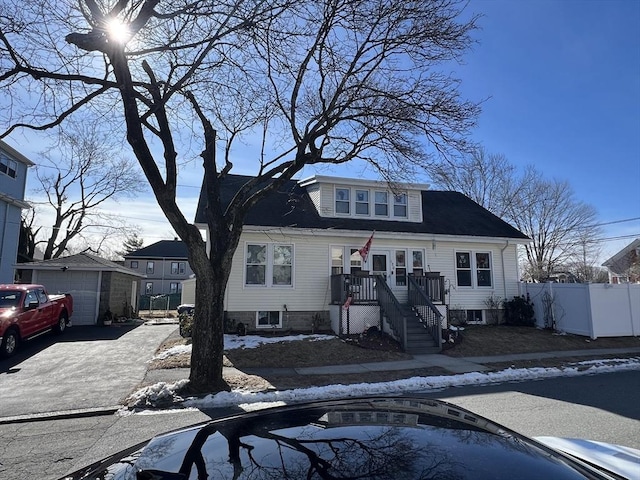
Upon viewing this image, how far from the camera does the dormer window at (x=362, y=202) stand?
59.6ft

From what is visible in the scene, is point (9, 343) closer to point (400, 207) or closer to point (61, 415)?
point (61, 415)

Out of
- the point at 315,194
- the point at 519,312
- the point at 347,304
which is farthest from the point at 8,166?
the point at 519,312

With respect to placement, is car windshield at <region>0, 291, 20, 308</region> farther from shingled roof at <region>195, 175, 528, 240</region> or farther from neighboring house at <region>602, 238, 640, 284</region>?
neighboring house at <region>602, 238, 640, 284</region>

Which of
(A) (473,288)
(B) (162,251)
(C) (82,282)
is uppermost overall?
(B) (162,251)

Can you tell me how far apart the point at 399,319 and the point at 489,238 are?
7510 millimetres

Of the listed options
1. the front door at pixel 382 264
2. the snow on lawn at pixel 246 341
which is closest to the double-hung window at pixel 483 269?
the front door at pixel 382 264

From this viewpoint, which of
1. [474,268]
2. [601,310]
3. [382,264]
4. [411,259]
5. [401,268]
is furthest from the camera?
[474,268]

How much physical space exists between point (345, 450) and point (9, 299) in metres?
14.2

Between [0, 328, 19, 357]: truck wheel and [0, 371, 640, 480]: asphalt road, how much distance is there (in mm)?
5778

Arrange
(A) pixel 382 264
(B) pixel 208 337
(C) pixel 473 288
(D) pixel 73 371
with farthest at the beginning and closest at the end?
(C) pixel 473 288
(A) pixel 382 264
(D) pixel 73 371
(B) pixel 208 337

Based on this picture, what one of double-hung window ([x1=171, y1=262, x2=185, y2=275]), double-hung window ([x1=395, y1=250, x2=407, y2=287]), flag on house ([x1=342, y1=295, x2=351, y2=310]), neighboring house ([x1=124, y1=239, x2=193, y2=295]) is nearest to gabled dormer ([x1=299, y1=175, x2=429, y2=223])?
double-hung window ([x1=395, y1=250, x2=407, y2=287])

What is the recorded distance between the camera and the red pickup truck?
36.0 ft

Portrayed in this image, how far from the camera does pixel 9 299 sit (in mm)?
12070

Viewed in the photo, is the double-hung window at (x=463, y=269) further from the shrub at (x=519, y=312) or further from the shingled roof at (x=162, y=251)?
the shingled roof at (x=162, y=251)
